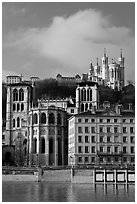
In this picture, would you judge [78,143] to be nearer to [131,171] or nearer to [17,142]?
[131,171]

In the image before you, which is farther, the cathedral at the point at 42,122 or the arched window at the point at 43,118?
the arched window at the point at 43,118

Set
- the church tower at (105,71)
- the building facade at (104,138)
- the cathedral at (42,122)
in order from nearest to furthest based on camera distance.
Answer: the building facade at (104,138)
the cathedral at (42,122)
the church tower at (105,71)

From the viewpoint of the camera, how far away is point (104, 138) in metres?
57.7

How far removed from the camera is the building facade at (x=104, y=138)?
5719cm

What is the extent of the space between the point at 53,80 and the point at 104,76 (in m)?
31.6

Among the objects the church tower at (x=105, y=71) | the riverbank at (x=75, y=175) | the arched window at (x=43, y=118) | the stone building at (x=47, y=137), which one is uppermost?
the church tower at (x=105, y=71)

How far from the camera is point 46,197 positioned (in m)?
33.0

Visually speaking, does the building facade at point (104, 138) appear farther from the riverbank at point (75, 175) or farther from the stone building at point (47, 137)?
the riverbank at point (75, 175)

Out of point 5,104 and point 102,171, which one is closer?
point 102,171

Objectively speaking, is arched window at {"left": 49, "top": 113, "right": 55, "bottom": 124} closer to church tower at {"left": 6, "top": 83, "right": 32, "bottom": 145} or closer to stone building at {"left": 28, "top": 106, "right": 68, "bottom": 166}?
stone building at {"left": 28, "top": 106, "right": 68, "bottom": 166}

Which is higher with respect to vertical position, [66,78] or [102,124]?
[66,78]

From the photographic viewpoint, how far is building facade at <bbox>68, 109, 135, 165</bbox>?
188ft

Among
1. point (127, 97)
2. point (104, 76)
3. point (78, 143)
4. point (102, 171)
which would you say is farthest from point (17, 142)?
point (104, 76)

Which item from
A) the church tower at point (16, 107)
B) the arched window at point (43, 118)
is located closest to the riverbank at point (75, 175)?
the arched window at point (43, 118)
